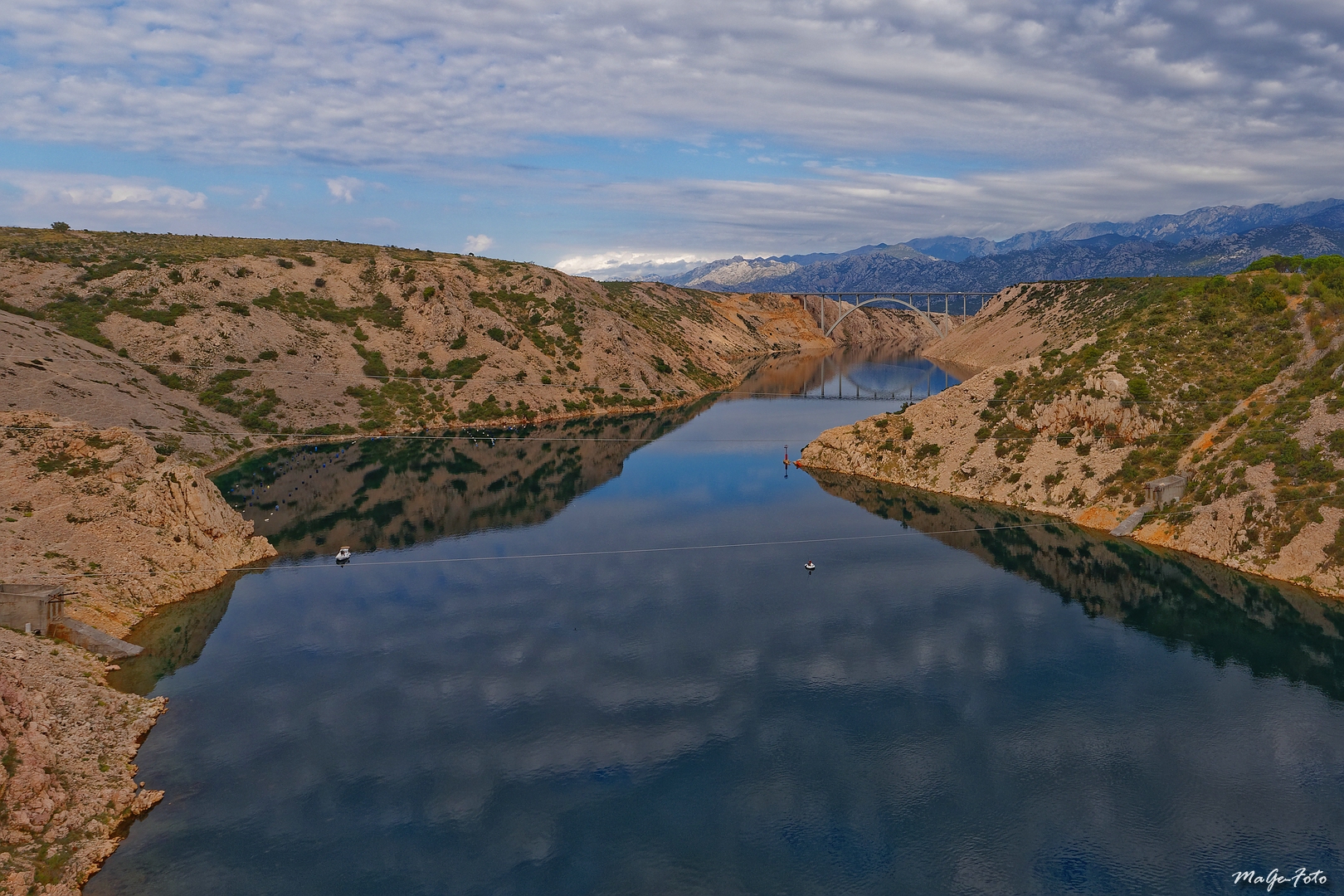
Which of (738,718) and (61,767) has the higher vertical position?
(61,767)

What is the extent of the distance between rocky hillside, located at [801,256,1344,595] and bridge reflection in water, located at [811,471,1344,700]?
2.87 metres

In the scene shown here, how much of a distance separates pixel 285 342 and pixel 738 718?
13032cm

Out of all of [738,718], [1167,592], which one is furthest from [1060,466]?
[738,718]

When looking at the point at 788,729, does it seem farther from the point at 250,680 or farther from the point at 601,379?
the point at 601,379

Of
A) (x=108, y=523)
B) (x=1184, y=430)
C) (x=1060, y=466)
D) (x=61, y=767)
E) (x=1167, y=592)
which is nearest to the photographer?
(x=61, y=767)

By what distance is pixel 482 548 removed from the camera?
82.9 metres

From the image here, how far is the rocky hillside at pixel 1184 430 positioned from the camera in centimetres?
7175

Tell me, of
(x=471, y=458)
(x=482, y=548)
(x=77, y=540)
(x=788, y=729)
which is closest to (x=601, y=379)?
(x=471, y=458)

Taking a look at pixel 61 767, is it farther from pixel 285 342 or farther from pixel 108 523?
pixel 285 342

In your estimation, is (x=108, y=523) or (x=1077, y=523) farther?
(x=1077, y=523)

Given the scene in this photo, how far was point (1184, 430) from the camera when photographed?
87.9 m

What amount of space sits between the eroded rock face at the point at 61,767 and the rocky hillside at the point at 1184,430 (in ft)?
263

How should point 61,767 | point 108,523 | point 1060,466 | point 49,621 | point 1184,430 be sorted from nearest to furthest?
point 61,767
point 49,621
point 108,523
point 1184,430
point 1060,466

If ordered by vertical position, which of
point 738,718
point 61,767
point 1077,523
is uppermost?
point 1077,523
